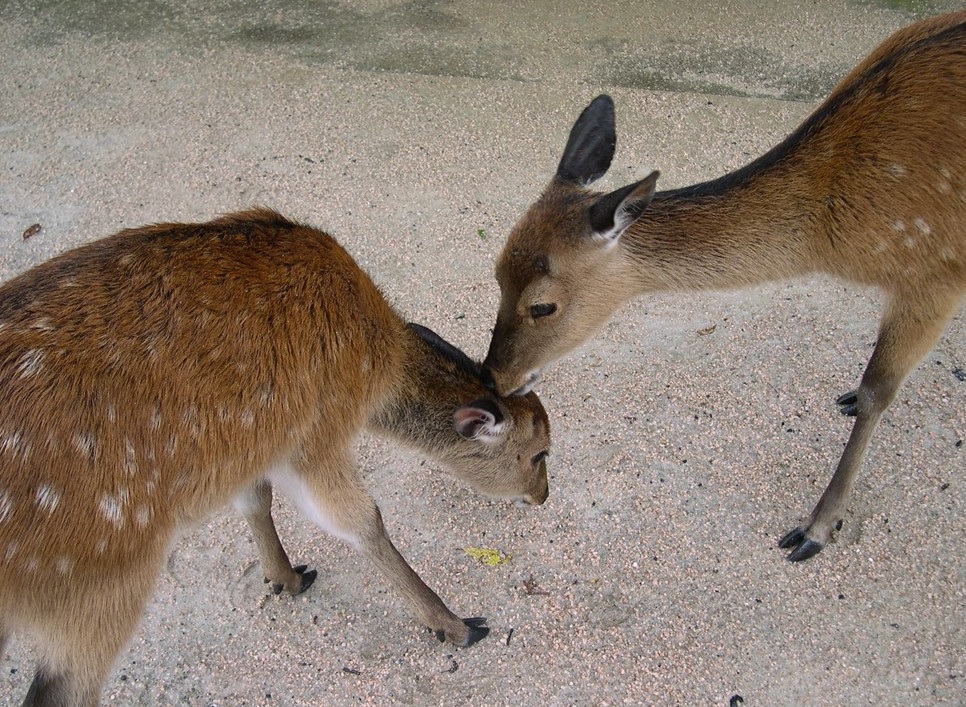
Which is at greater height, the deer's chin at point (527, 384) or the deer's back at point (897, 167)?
the deer's back at point (897, 167)

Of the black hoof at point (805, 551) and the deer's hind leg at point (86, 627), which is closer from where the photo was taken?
the deer's hind leg at point (86, 627)

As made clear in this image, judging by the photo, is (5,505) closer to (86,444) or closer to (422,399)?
(86,444)

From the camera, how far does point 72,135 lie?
5004 millimetres

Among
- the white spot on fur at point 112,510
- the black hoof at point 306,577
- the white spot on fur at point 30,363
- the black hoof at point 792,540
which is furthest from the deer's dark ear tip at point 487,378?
the white spot on fur at point 30,363

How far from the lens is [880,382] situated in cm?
315

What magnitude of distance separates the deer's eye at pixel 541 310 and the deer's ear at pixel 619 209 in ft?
0.89

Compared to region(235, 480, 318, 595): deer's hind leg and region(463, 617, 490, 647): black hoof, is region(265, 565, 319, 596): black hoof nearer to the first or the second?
region(235, 480, 318, 595): deer's hind leg

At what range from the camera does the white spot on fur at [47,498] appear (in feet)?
6.94

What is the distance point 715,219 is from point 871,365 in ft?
2.36

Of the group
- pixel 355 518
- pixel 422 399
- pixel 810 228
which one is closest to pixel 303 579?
pixel 355 518

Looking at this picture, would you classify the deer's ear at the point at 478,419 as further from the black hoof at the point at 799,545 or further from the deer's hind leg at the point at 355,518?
the black hoof at the point at 799,545

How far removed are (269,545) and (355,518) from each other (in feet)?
1.36

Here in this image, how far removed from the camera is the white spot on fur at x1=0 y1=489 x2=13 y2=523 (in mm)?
2080

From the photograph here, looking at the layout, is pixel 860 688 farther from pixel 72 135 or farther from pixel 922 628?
pixel 72 135
